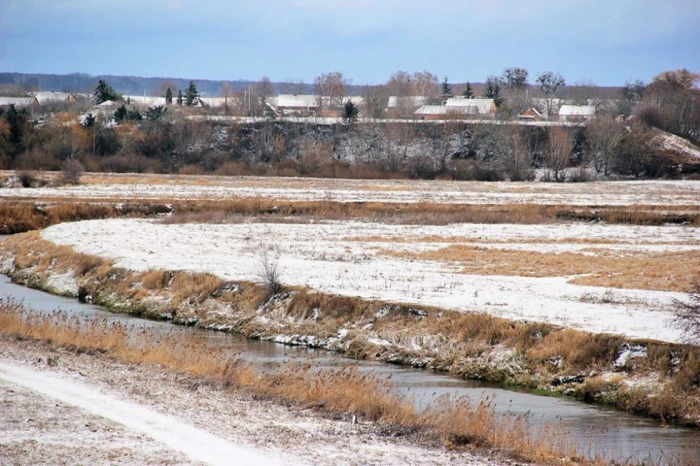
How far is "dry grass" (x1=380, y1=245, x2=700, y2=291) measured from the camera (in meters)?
25.5

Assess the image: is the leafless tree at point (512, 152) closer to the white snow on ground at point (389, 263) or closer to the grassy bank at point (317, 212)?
the grassy bank at point (317, 212)

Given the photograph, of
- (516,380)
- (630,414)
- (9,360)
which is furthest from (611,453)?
(9,360)

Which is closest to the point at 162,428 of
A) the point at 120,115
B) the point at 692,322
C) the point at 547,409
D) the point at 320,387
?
the point at 320,387

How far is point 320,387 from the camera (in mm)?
14008

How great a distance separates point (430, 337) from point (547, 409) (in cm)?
483

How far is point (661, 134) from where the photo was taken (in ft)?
350

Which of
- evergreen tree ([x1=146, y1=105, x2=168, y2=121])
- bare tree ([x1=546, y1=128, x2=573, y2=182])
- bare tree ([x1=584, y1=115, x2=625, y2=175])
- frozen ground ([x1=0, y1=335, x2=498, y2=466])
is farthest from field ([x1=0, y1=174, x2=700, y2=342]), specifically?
evergreen tree ([x1=146, y1=105, x2=168, y2=121])

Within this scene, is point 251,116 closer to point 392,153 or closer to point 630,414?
point 392,153

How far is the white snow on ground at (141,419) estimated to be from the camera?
10.1 metres

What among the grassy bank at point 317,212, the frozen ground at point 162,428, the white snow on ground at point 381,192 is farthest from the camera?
the white snow on ground at point 381,192

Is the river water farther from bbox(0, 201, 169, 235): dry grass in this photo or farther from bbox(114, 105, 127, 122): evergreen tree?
bbox(114, 105, 127, 122): evergreen tree

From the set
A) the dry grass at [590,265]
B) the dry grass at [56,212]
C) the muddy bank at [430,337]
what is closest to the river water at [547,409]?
the muddy bank at [430,337]

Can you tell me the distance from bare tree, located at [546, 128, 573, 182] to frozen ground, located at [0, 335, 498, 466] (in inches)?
3253

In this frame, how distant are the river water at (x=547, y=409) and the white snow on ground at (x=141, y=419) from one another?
510 cm
